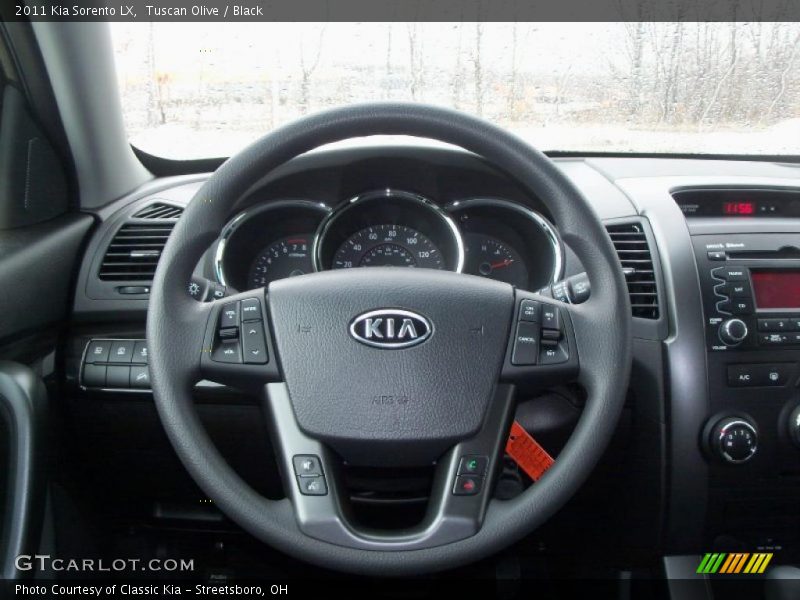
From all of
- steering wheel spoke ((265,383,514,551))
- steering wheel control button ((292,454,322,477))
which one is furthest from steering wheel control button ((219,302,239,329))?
steering wheel control button ((292,454,322,477))

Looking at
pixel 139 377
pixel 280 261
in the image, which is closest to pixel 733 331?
pixel 280 261

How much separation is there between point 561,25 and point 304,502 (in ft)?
4.41

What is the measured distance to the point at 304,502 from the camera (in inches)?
55.7

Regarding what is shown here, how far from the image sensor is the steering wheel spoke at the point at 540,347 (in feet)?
4.96

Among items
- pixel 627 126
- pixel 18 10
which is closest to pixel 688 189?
pixel 627 126

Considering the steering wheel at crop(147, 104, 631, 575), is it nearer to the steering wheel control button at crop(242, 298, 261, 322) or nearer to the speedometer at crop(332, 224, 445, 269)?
the steering wheel control button at crop(242, 298, 261, 322)

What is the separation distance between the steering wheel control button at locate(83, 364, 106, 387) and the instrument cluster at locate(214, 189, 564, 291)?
365 mm

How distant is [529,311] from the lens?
1.54m

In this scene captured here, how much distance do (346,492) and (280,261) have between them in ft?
2.82

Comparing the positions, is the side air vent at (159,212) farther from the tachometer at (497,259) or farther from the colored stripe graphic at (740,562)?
the colored stripe graphic at (740,562)

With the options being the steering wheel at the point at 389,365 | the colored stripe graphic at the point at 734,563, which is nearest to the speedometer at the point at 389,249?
the steering wheel at the point at 389,365

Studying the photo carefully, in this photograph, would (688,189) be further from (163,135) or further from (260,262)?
(163,135)

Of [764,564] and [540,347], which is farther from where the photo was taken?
[764,564]

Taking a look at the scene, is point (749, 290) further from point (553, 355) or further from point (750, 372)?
point (553, 355)
